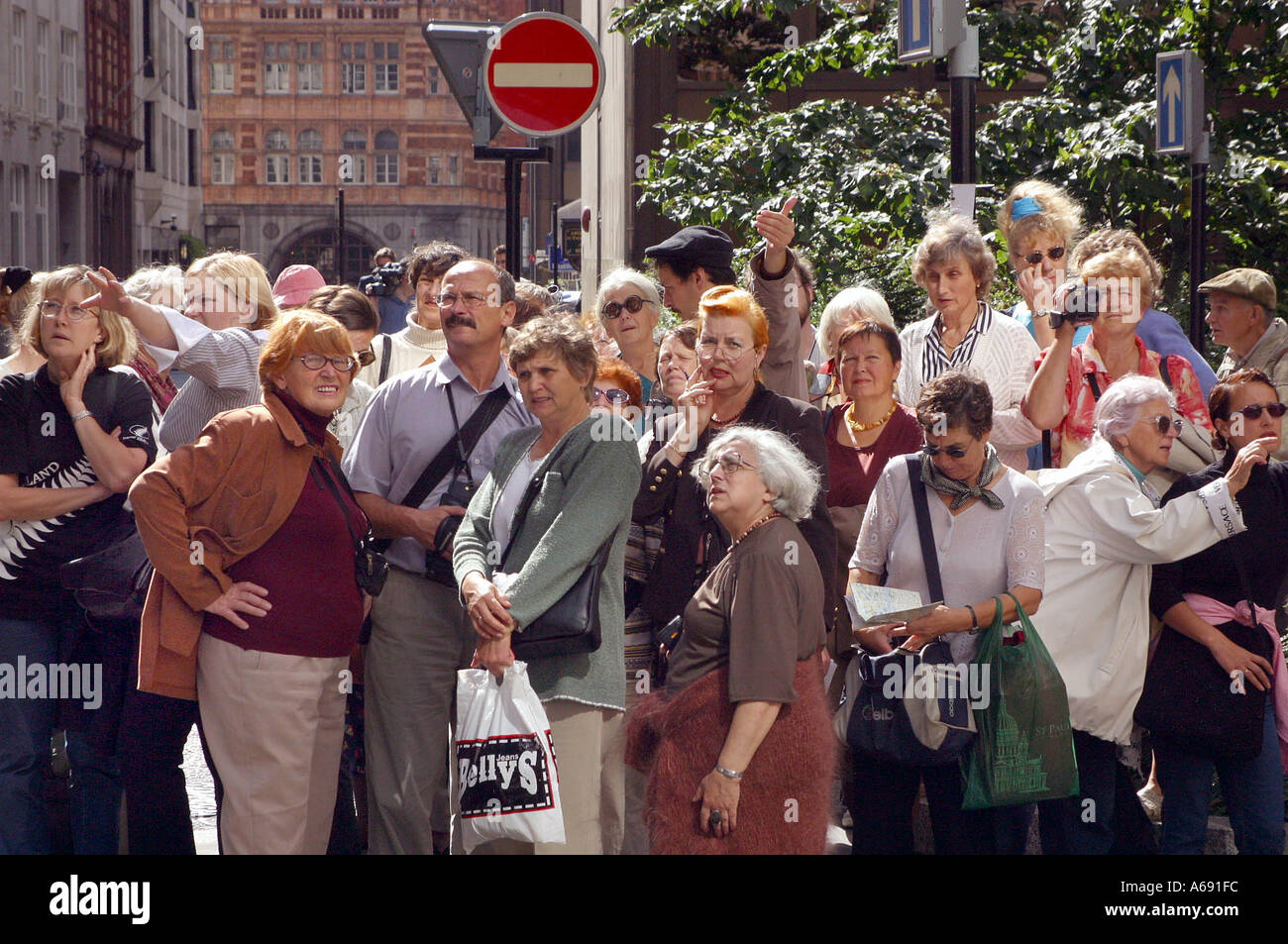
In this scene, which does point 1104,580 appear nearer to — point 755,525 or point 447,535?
point 755,525

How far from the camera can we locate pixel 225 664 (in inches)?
191

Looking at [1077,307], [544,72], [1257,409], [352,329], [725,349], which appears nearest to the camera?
[725,349]

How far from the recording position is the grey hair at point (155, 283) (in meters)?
6.38

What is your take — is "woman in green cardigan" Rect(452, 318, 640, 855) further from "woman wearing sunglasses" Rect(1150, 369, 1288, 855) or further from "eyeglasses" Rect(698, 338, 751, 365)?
"woman wearing sunglasses" Rect(1150, 369, 1288, 855)

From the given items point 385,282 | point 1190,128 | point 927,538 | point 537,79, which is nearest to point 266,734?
point 927,538

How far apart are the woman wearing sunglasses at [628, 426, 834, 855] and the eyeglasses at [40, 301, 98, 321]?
2.24m

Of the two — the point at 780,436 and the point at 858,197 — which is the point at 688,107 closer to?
the point at 858,197

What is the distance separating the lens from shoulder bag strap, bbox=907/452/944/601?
16.4 ft

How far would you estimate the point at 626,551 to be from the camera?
5.22 metres

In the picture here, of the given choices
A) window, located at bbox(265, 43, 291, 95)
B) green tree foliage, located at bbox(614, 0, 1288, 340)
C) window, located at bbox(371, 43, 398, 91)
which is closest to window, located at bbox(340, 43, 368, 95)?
window, located at bbox(371, 43, 398, 91)

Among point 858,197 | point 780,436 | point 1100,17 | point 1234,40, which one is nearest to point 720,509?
point 780,436

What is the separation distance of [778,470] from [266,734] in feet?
5.62

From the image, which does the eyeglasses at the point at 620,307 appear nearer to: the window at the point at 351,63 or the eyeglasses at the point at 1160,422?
the eyeglasses at the point at 1160,422
